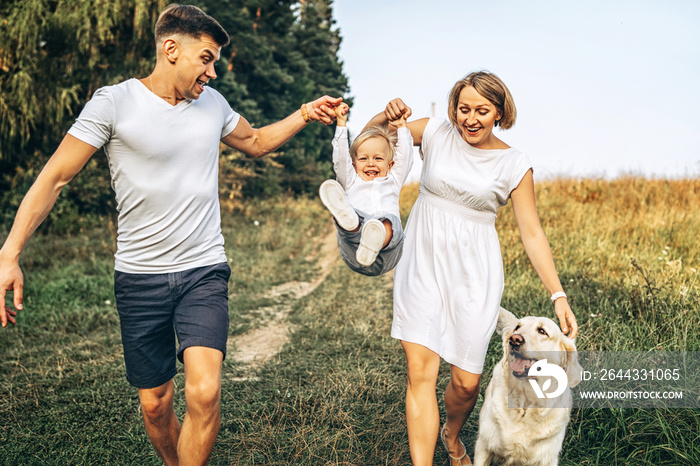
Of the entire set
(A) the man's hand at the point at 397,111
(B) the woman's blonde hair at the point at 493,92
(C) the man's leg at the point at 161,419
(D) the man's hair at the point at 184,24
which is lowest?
(C) the man's leg at the point at 161,419

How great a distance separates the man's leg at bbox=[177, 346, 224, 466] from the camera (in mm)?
2643

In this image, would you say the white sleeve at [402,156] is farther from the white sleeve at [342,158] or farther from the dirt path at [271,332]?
the dirt path at [271,332]

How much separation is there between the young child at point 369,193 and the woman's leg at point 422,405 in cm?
62

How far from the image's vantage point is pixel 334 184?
289cm

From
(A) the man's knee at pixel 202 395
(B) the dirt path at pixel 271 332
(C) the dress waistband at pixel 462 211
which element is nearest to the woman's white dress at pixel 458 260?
(C) the dress waistband at pixel 462 211

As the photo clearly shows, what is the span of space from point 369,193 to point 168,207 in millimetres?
1212

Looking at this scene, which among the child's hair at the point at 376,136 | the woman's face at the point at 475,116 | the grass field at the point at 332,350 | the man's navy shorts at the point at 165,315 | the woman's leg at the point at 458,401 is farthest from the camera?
the grass field at the point at 332,350

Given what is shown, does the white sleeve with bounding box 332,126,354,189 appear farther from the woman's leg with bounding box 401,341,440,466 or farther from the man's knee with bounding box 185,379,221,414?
the man's knee with bounding box 185,379,221,414

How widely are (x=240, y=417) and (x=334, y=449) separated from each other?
107 centimetres

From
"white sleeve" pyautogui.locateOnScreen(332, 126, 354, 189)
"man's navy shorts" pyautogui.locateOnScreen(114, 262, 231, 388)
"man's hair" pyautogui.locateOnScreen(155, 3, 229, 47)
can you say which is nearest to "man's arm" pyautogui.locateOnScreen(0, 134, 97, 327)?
"man's navy shorts" pyautogui.locateOnScreen(114, 262, 231, 388)

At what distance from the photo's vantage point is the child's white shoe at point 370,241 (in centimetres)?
285

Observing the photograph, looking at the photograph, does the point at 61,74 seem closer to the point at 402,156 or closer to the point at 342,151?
the point at 342,151

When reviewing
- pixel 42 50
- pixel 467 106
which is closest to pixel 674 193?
pixel 467 106

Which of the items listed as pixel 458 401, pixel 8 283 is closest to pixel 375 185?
pixel 458 401
